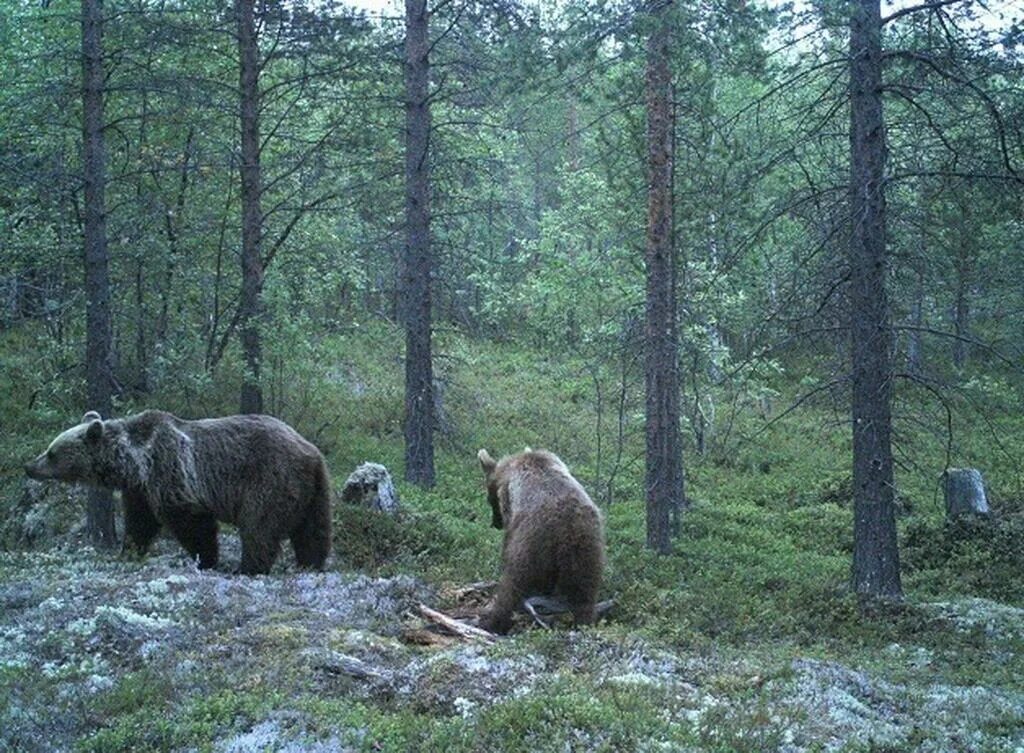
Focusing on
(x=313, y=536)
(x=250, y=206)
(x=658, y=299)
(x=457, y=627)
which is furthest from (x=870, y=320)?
(x=250, y=206)

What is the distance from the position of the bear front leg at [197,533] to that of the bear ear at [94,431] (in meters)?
1.23

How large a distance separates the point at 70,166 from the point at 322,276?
5.65 m

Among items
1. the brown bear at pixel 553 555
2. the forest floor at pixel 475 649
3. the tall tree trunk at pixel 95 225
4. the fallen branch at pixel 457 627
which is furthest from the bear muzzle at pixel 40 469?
the brown bear at pixel 553 555

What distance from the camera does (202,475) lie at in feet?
36.6

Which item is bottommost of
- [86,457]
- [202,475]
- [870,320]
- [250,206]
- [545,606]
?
[545,606]

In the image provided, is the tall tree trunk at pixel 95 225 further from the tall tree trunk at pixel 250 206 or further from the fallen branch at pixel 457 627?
the fallen branch at pixel 457 627

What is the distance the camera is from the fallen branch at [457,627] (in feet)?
30.0

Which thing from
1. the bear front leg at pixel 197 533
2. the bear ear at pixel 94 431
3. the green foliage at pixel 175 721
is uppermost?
the bear ear at pixel 94 431

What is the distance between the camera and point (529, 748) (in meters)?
6.00

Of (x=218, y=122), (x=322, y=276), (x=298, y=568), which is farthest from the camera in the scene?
(x=322, y=276)

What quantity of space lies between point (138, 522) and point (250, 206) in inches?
333

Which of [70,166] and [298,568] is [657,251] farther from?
[70,166]

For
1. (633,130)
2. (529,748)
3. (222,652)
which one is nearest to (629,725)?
(529,748)

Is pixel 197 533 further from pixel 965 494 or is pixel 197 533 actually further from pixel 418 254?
pixel 965 494
